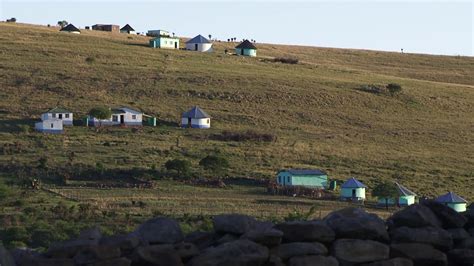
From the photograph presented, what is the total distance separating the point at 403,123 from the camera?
→ 76.9 metres

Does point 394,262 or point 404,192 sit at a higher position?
point 394,262

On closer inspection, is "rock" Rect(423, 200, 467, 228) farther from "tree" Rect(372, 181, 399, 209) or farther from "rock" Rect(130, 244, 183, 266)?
"tree" Rect(372, 181, 399, 209)

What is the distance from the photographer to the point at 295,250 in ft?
26.2

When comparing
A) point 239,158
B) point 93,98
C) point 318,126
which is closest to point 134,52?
point 93,98

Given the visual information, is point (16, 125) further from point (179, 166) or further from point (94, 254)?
point (94, 254)

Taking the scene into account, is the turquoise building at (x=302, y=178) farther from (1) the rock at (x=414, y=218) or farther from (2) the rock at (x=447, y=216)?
(1) the rock at (x=414, y=218)

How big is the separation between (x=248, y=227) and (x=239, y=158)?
5141 centimetres

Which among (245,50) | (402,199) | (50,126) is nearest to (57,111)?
(50,126)

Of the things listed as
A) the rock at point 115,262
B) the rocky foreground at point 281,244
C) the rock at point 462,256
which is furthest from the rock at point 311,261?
the rock at point 115,262

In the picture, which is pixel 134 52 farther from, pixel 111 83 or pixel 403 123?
pixel 403 123

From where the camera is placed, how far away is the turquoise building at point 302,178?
172 ft

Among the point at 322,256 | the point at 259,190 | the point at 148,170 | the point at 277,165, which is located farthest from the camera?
the point at 277,165

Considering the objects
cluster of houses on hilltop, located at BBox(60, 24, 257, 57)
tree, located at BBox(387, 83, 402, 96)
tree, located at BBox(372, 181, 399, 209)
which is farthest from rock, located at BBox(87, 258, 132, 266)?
cluster of houses on hilltop, located at BBox(60, 24, 257, 57)

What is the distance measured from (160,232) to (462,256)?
257cm
